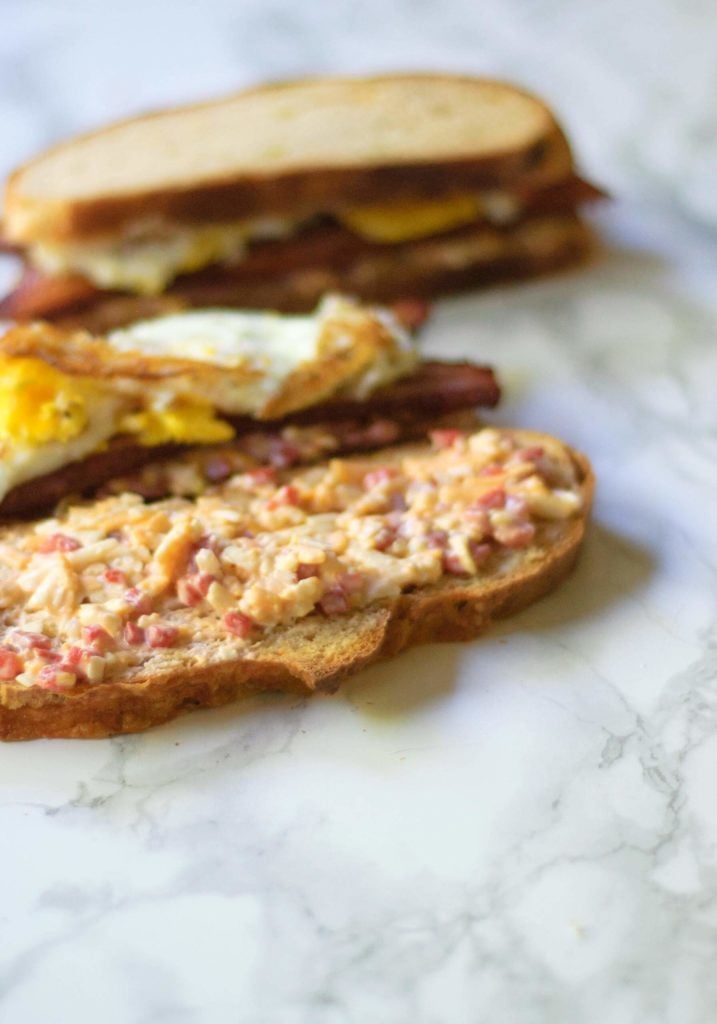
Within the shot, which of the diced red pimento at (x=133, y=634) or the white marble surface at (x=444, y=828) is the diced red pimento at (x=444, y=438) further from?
the diced red pimento at (x=133, y=634)

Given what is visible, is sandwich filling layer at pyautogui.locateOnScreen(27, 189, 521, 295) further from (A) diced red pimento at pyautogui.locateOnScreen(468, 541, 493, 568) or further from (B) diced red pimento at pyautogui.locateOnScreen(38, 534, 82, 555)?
(A) diced red pimento at pyautogui.locateOnScreen(468, 541, 493, 568)

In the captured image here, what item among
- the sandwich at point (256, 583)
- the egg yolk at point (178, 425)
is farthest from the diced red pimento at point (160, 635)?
the egg yolk at point (178, 425)

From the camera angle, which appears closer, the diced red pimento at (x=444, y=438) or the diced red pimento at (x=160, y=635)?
the diced red pimento at (x=160, y=635)

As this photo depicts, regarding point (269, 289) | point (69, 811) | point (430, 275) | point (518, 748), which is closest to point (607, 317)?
point (430, 275)

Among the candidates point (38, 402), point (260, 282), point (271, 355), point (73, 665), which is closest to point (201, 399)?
point (271, 355)

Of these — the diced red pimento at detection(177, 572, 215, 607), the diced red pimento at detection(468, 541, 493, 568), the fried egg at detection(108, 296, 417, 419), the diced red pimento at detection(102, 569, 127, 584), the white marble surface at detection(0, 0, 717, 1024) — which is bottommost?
the white marble surface at detection(0, 0, 717, 1024)

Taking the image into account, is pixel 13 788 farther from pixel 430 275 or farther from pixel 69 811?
pixel 430 275

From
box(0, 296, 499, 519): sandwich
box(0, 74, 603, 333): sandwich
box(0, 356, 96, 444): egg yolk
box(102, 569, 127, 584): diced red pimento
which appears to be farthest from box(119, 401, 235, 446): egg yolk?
box(0, 74, 603, 333): sandwich

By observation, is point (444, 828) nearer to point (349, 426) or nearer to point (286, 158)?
point (349, 426)
